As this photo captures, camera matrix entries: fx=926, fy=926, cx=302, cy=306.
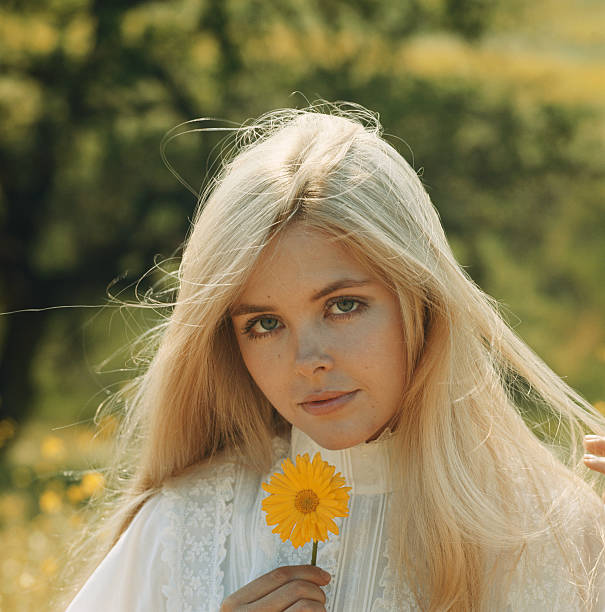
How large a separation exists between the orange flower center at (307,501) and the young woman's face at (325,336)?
25 cm

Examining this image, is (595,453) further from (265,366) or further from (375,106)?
(375,106)

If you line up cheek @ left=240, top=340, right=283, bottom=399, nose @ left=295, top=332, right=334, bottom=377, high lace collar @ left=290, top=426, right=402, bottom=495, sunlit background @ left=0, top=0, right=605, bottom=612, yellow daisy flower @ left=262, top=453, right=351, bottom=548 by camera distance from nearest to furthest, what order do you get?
yellow daisy flower @ left=262, top=453, right=351, bottom=548, nose @ left=295, top=332, right=334, bottom=377, cheek @ left=240, top=340, right=283, bottom=399, high lace collar @ left=290, top=426, right=402, bottom=495, sunlit background @ left=0, top=0, right=605, bottom=612

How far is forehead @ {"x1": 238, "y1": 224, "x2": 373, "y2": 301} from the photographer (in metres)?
1.85

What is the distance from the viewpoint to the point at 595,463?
75.0 inches

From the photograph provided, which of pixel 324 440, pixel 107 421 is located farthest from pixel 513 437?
pixel 107 421

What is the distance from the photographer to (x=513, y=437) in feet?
Result: 6.90

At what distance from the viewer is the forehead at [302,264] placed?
1.85 metres

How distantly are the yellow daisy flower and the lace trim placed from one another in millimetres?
423

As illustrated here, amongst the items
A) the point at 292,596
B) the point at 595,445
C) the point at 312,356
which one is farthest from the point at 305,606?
the point at 595,445

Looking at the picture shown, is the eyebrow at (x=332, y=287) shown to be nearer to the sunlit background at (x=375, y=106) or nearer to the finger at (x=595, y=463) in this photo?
the finger at (x=595, y=463)

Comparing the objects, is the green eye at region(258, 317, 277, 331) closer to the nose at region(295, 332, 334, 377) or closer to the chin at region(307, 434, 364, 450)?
the nose at region(295, 332, 334, 377)

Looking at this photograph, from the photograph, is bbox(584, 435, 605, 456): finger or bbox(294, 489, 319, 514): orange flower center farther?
bbox(584, 435, 605, 456): finger

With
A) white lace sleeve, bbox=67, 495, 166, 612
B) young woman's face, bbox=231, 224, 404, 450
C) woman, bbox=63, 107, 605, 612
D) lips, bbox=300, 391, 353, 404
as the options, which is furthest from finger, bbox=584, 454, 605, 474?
white lace sleeve, bbox=67, 495, 166, 612

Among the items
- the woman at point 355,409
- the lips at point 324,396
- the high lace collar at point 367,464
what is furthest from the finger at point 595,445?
the lips at point 324,396
